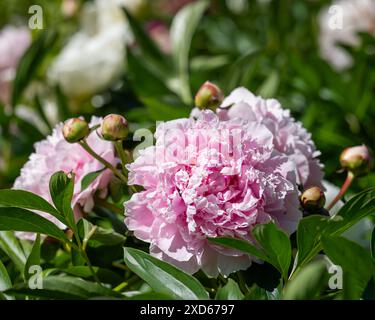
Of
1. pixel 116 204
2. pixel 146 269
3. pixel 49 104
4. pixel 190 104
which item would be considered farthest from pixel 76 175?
pixel 49 104

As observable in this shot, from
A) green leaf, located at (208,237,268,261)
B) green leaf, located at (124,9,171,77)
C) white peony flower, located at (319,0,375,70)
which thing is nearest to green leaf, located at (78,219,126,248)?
green leaf, located at (208,237,268,261)

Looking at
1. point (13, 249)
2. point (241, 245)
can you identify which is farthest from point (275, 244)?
point (13, 249)

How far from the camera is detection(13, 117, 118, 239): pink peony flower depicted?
657 mm

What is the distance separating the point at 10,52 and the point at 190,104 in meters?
0.50

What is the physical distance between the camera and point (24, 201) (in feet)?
1.93

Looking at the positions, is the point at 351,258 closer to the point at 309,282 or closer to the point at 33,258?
the point at 309,282

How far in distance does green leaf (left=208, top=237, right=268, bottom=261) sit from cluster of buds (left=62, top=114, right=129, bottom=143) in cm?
14

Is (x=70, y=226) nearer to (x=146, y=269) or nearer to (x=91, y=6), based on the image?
(x=146, y=269)

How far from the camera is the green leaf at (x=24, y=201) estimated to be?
1.90 ft

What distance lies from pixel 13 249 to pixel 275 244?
10.7 inches

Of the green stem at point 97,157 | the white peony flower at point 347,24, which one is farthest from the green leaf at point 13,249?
the white peony flower at point 347,24

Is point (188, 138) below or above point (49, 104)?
above

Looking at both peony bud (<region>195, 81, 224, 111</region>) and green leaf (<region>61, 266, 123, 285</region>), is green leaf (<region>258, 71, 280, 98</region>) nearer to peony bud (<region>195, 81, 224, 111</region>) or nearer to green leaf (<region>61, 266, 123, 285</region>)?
peony bud (<region>195, 81, 224, 111</region>)

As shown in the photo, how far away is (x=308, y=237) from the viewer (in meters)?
0.53
